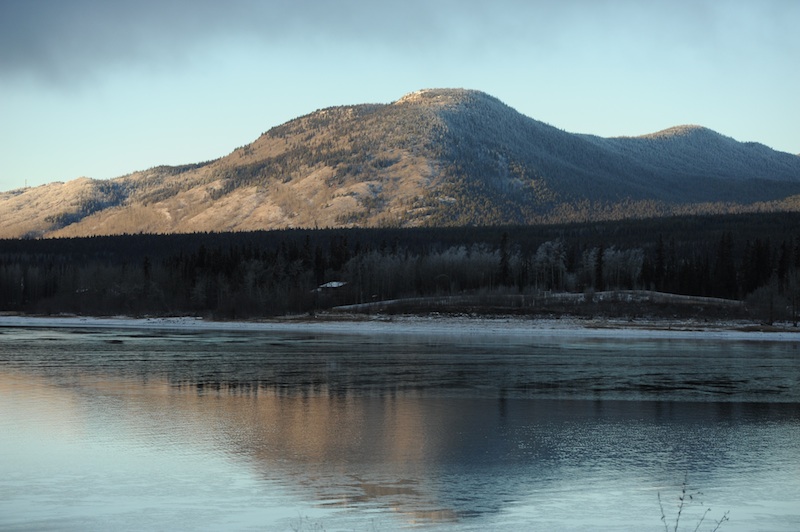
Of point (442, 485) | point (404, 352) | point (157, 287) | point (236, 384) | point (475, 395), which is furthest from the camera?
point (157, 287)

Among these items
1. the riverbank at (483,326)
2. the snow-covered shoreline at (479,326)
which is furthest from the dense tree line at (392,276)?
the snow-covered shoreline at (479,326)

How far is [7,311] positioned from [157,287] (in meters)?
28.2

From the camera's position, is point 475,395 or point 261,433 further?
point 475,395

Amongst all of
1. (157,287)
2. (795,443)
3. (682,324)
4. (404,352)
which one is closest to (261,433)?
(795,443)

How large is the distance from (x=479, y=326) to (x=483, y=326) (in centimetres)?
44

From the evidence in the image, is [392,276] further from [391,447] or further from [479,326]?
[391,447]

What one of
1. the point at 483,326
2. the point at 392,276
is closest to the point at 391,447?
the point at 483,326

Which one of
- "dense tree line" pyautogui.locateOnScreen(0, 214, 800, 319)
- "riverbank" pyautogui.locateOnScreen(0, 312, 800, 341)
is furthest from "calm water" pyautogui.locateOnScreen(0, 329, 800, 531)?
"dense tree line" pyautogui.locateOnScreen(0, 214, 800, 319)

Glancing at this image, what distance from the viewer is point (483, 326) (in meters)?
94.1

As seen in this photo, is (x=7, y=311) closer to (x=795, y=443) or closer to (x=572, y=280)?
(x=572, y=280)

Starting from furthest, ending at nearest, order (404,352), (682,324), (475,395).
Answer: (682,324), (404,352), (475,395)

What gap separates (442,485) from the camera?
1708 cm

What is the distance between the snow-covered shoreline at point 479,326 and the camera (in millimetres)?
80750

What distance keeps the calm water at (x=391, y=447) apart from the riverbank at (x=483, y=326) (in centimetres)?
4149
